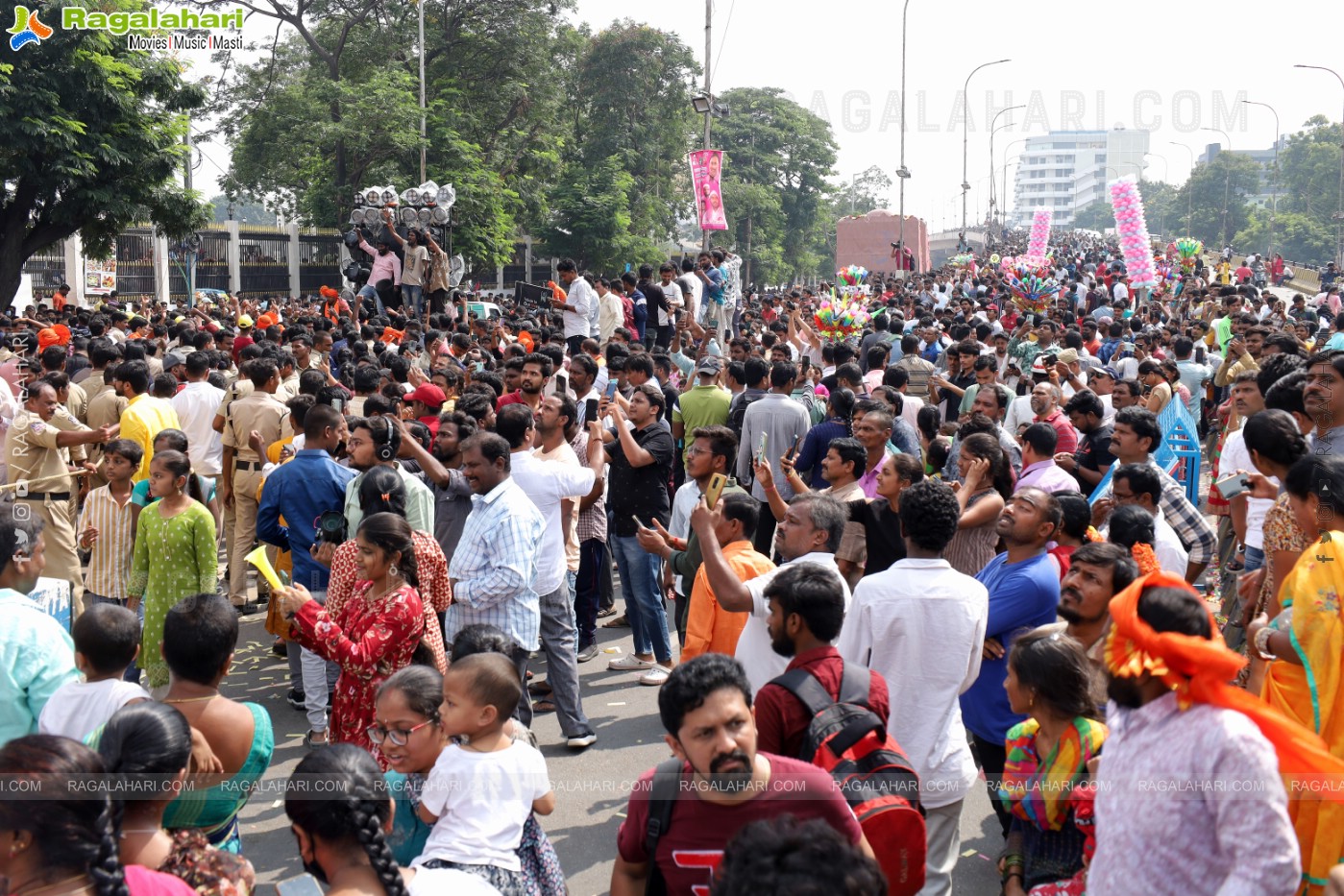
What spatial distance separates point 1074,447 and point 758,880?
20.0ft

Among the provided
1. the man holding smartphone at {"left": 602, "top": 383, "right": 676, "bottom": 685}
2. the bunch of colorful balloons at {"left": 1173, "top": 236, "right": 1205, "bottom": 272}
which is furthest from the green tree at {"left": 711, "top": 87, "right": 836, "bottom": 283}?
the man holding smartphone at {"left": 602, "top": 383, "right": 676, "bottom": 685}

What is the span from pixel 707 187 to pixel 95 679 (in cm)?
1715

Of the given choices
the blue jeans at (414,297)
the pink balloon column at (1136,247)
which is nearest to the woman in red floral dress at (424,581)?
the blue jeans at (414,297)

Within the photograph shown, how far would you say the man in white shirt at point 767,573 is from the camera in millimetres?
3912

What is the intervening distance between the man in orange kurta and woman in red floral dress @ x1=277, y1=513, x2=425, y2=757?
105 centimetres

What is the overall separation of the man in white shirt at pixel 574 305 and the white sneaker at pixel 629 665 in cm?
670

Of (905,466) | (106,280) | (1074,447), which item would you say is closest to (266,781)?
(905,466)

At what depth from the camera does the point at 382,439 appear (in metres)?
5.84

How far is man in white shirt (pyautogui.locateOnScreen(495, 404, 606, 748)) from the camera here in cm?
584

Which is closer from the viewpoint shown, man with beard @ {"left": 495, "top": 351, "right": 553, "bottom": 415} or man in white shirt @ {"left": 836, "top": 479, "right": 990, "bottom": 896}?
man in white shirt @ {"left": 836, "top": 479, "right": 990, "bottom": 896}

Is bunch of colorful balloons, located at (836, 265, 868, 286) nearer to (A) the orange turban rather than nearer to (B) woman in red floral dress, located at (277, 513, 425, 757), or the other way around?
(B) woman in red floral dress, located at (277, 513, 425, 757)

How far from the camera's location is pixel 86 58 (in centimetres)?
1784

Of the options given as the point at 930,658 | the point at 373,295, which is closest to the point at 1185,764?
the point at 930,658

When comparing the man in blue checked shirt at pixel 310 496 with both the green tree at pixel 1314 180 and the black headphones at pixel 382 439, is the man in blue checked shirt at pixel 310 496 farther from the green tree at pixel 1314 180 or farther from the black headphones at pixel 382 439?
the green tree at pixel 1314 180
